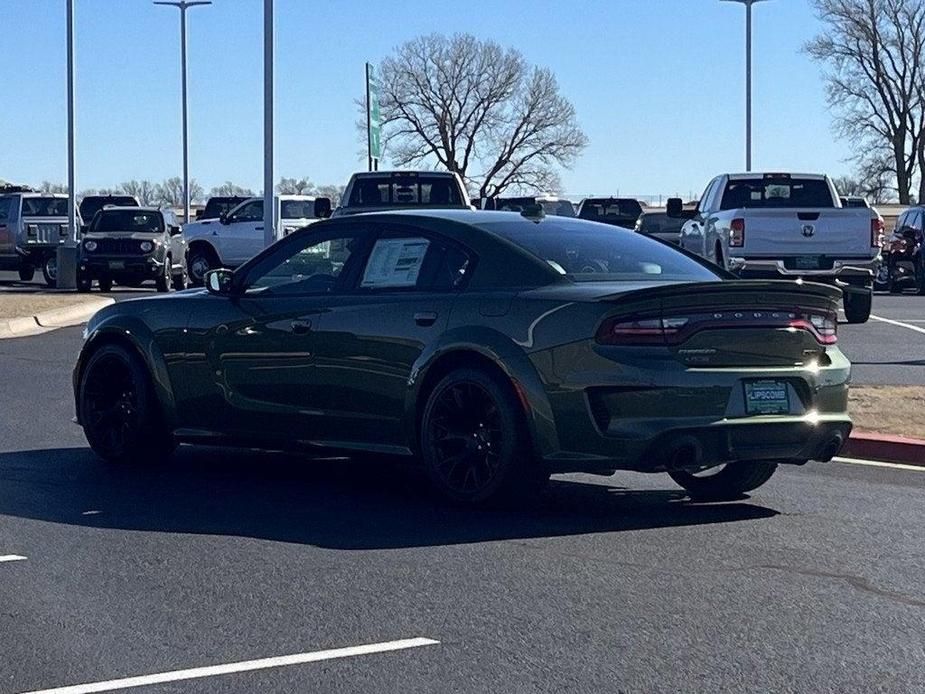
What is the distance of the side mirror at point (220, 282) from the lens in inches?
404

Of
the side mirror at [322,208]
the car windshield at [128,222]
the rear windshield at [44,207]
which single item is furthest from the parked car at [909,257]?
the rear windshield at [44,207]

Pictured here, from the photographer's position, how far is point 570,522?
8.69m

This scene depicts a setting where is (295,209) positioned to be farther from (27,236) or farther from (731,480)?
(731,480)

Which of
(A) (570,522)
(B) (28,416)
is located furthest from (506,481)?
(B) (28,416)

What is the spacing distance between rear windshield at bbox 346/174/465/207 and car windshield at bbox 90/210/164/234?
8666mm

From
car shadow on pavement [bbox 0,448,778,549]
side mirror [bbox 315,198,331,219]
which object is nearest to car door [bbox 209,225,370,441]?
car shadow on pavement [bbox 0,448,778,549]

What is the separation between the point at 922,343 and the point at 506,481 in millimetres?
12676

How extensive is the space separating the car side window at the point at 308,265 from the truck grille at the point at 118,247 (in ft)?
77.8

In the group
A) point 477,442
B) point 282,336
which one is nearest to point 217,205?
point 282,336

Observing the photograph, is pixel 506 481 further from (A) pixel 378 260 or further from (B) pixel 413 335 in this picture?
(A) pixel 378 260

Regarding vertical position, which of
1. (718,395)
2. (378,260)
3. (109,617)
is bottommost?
(109,617)

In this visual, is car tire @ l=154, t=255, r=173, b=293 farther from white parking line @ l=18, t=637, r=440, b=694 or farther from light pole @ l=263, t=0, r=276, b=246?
white parking line @ l=18, t=637, r=440, b=694

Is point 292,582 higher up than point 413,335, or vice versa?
point 413,335

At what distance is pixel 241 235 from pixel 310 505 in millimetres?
28108
